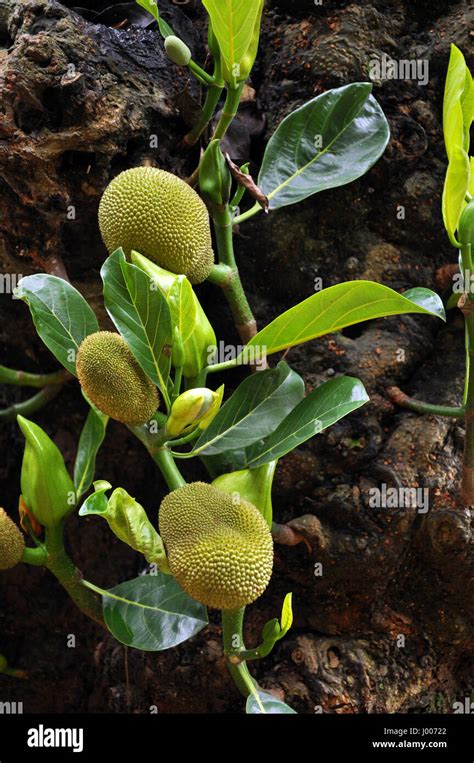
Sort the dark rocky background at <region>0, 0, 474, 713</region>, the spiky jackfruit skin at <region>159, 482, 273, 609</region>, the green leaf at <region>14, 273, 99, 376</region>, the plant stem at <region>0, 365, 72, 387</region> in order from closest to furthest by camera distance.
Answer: the spiky jackfruit skin at <region>159, 482, 273, 609</region> < the green leaf at <region>14, 273, 99, 376</region> < the dark rocky background at <region>0, 0, 474, 713</region> < the plant stem at <region>0, 365, 72, 387</region>

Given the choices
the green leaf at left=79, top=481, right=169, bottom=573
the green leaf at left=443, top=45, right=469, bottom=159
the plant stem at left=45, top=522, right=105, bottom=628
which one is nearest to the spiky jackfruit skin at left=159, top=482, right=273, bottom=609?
the green leaf at left=79, top=481, right=169, bottom=573

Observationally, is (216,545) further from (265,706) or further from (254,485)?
(265,706)

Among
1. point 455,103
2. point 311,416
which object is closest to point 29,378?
point 311,416

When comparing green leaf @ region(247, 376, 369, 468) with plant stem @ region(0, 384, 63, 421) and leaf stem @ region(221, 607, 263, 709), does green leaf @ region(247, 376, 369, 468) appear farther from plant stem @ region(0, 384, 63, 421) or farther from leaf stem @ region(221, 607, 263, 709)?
plant stem @ region(0, 384, 63, 421)

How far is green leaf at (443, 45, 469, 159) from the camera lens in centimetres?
86

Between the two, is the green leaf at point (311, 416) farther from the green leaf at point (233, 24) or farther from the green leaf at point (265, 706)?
the green leaf at point (233, 24)

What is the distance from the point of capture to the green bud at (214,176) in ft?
3.04

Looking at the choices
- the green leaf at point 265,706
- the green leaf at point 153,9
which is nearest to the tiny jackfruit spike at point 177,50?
the green leaf at point 153,9

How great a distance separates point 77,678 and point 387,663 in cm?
51

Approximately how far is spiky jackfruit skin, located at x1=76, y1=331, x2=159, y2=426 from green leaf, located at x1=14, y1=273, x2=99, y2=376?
0.31 ft

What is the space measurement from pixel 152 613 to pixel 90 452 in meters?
0.22

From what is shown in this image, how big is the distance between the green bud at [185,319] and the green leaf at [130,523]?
16 cm

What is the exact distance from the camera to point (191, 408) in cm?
79

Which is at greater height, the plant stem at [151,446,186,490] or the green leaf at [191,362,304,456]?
the green leaf at [191,362,304,456]
